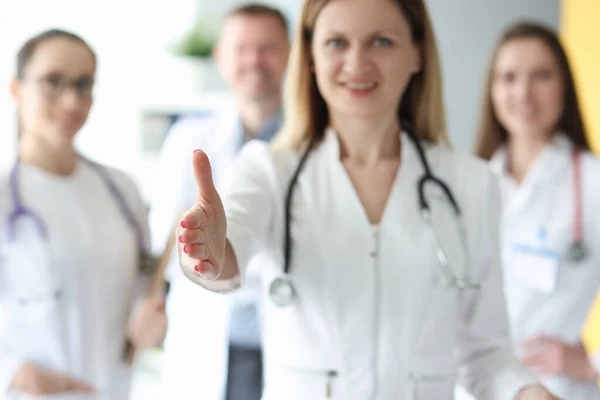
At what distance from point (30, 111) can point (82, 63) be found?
0.13 meters

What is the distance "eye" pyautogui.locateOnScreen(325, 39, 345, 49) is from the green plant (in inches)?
94.5

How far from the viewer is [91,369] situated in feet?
4.60

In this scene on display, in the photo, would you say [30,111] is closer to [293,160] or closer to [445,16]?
[293,160]

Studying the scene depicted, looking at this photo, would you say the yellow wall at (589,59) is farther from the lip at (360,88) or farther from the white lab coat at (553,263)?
the lip at (360,88)

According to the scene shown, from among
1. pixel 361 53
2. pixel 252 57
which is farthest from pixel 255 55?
pixel 361 53

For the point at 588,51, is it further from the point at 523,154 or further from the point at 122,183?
the point at 122,183

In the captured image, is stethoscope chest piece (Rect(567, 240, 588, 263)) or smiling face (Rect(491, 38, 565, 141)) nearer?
stethoscope chest piece (Rect(567, 240, 588, 263))

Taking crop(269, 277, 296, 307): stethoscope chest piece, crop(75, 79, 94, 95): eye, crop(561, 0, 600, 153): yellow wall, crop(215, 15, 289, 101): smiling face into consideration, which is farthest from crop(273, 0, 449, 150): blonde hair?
crop(561, 0, 600, 153): yellow wall

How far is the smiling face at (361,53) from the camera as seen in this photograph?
0.99 meters

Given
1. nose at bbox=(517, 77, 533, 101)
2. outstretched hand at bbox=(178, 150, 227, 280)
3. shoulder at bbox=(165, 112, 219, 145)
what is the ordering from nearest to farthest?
outstretched hand at bbox=(178, 150, 227, 280)
nose at bbox=(517, 77, 533, 101)
shoulder at bbox=(165, 112, 219, 145)

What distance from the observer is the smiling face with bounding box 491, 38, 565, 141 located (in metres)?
1.63

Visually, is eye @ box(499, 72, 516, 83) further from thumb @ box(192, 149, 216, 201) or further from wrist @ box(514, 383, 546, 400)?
thumb @ box(192, 149, 216, 201)

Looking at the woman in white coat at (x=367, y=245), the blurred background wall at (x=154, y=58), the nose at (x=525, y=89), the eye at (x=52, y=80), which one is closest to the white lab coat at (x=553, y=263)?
the nose at (x=525, y=89)

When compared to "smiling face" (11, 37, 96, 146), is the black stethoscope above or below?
below
